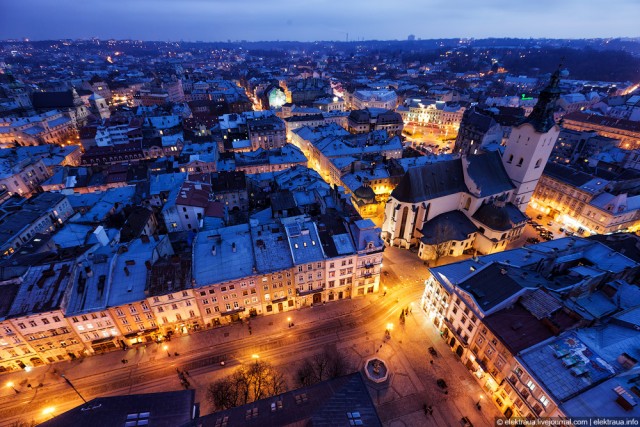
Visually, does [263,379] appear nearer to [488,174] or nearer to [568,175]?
[488,174]

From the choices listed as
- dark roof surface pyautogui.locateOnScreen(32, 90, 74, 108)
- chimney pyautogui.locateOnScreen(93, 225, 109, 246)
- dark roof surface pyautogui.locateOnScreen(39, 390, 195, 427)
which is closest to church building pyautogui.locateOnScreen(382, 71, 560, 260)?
dark roof surface pyautogui.locateOnScreen(39, 390, 195, 427)

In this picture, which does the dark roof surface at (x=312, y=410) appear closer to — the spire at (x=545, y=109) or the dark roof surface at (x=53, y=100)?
the spire at (x=545, y=109)

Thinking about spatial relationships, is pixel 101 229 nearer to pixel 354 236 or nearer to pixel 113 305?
pixel 113 305

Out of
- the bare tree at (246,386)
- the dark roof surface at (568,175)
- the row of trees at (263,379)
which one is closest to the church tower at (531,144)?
the dark roof surface at (568,175)

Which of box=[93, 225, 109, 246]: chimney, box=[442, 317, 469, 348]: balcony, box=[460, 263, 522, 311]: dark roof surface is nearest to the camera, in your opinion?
box=[460, 263, 522, 311]: dark roof surface

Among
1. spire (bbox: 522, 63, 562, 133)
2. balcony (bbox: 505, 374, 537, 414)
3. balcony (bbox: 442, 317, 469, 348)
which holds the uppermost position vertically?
spire (bbox: 522, 63, 562, 133)

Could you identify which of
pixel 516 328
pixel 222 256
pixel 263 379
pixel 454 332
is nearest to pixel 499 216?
pixel 454 332

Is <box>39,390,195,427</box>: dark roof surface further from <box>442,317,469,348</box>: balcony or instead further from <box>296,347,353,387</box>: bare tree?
<box>442,317,469,348</box>: balcony
